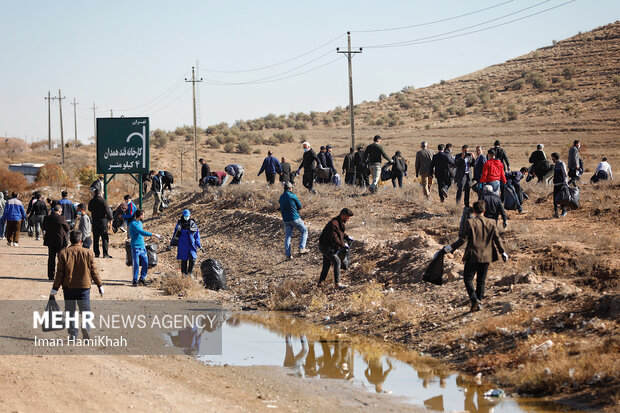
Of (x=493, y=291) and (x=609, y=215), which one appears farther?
(x=609, y=215)

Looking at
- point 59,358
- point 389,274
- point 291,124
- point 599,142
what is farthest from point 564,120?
point 59,358

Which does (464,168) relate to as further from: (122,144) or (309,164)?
(122,144)

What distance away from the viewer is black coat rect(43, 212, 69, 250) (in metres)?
16.4

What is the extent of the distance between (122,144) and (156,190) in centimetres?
323

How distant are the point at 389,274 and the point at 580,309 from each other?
530cm

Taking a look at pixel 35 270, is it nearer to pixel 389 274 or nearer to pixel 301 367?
pixel 389 274

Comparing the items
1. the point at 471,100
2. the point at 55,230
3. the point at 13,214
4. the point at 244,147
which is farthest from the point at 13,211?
the point at 471,100

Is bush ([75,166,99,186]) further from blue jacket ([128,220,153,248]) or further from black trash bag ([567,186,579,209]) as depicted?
black trash bag ([567,186,579,209])

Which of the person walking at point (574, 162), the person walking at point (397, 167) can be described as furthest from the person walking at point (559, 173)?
the person walking at point (397, 167)

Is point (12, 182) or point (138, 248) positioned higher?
point (12, 182)

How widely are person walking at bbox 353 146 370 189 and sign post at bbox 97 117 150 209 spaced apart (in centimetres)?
917

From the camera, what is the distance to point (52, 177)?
5116cm

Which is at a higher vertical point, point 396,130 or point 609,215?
point 396,130

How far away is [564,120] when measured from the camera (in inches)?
2250
